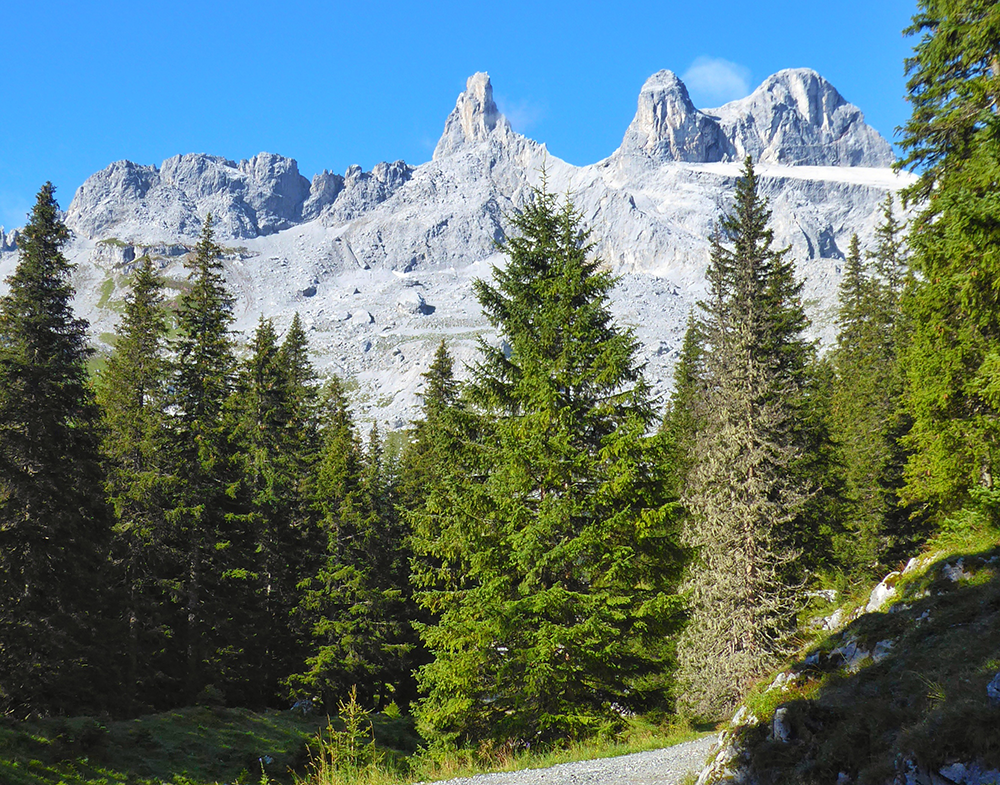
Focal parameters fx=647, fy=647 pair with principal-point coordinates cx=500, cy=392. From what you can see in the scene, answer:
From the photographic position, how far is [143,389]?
76.5ft

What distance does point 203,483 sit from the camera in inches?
921

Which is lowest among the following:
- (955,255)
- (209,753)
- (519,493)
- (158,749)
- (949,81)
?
(209,753)

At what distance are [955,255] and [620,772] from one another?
10038mm

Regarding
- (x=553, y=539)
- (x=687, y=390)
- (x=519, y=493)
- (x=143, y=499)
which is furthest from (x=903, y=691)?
(x=687, y=390)

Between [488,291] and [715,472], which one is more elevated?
[488,291]

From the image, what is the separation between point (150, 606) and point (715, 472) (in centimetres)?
1870

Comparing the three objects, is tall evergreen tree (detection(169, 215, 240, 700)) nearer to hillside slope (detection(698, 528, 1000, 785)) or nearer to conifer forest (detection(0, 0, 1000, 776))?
conifer forest (detection(0, 0, 1000, 776))

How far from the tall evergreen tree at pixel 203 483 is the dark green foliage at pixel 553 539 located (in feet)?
40.6

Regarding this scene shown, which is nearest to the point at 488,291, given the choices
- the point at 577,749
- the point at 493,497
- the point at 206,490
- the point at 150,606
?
the point at 493,497

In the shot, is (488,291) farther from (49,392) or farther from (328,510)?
(328,510)

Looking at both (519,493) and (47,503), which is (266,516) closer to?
(47,503)

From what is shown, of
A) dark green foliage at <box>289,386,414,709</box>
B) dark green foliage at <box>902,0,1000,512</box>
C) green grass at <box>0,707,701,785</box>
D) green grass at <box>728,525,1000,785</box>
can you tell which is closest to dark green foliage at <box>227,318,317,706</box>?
dark green foliage at <box>289,386,414,709</box>

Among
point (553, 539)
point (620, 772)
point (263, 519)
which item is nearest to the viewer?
point (620, 772)

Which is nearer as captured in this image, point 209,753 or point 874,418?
point 209,753
